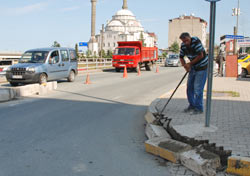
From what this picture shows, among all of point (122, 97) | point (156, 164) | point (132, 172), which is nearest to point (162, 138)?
point (156, 164)

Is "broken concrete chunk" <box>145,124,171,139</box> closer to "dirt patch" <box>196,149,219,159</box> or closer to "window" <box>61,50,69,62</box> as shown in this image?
"dirt patch" <box>196,149,219,159</box>

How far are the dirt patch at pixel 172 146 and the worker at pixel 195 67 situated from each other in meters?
2.15

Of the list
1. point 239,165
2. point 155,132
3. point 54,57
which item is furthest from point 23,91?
point 239,165

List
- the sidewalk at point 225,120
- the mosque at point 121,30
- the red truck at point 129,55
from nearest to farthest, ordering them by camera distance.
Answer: the sidewalk at point 225,120
the red truck at point 129,55
the mosque at point 121,30

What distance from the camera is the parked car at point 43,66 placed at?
13055 millimetres

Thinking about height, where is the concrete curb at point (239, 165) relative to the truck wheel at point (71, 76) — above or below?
below

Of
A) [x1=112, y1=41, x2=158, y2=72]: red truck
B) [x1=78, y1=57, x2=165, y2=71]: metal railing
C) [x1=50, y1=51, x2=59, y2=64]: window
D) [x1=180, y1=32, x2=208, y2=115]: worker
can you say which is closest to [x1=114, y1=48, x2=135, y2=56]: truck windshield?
[x1=112, y1=41, x2=158, y2=72]: red truck

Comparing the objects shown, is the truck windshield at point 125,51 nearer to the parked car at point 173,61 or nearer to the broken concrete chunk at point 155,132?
the parked car at point 173,61

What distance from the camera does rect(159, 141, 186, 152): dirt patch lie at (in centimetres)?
413

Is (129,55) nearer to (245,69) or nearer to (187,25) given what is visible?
(245,69)

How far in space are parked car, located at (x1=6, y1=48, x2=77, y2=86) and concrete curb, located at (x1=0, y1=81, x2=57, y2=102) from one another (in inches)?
60.4

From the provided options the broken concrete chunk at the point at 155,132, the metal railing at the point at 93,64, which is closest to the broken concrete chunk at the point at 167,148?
the broken concrete chunk at the point at 155,132

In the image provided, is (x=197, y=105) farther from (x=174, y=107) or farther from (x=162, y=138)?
(x=162, y=138)

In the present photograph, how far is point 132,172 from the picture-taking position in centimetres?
372
